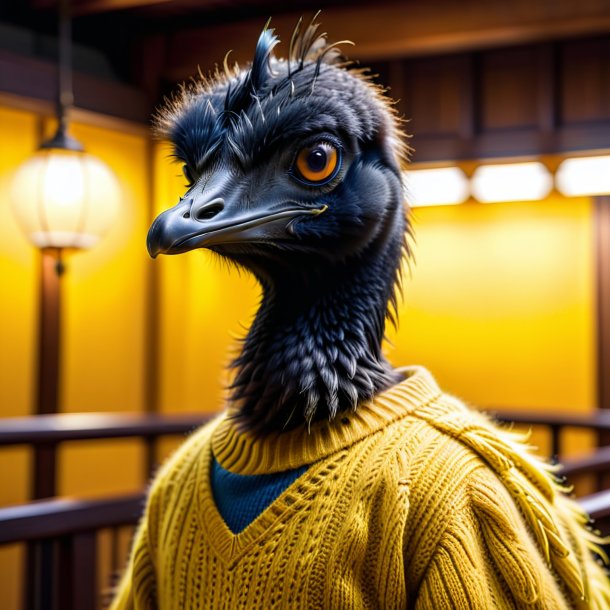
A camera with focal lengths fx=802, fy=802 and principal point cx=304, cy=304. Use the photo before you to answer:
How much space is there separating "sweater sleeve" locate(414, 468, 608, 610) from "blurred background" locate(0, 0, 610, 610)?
7.55 feet

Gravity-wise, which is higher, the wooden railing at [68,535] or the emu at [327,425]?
the emu at [327,425]

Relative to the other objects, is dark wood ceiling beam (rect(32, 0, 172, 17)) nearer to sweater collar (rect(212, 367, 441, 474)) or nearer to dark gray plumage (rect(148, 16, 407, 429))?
dark gray plumage (rect(148, 16, 407, 429))

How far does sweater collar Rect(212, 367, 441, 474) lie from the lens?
0.75m

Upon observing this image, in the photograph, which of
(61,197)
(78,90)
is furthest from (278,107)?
(78,90)

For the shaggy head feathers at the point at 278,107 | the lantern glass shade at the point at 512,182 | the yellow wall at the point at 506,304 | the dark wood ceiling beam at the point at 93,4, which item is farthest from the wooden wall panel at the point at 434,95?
the shaggy head feathers at the point at 278,107

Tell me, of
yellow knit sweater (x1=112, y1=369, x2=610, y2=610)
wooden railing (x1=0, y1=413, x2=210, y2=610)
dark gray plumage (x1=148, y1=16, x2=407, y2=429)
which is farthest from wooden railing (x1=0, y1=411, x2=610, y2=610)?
dark gray plumage (x1=148, y1=16, x2=407, y2=429)

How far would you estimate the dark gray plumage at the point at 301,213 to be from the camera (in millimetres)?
732

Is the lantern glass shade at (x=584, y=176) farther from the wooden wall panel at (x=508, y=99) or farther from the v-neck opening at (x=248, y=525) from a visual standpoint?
the v-neck opening at (x=248, y=525)

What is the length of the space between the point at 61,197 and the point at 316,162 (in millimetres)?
2478

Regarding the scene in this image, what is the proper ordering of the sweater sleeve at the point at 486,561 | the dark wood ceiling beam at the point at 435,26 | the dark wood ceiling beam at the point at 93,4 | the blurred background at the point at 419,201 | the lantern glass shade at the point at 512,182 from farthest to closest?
the lantern glass shade at the point at 512,182 < the blurred background at the point at 419,201 < the dark wood ceiling beam at the point at 93,4 < the dark wood ceiling beam at the point at 435,26 < the sweater sleeve at the point at 486,561

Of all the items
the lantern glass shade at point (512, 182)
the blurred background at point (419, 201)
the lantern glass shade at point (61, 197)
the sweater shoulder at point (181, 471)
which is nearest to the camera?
the sweater shoulder at point (181, 471)

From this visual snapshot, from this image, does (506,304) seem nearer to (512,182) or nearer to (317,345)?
(512,182)

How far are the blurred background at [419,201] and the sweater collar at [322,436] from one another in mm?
2258

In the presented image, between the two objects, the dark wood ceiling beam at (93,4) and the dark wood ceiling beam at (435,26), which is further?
the dark wood ceiling beam at (93,4)
